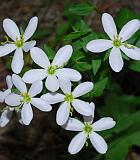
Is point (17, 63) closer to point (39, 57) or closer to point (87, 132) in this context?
point (39, 57)

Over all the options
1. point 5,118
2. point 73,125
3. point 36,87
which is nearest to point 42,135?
point 5,118

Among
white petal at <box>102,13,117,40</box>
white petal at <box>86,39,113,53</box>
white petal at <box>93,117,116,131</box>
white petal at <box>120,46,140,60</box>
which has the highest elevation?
white petal at <box>102,13,117,40</box>

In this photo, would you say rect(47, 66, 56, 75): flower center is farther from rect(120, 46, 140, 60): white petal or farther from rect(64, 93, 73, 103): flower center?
rect(120, 46, 140, 60): white petal

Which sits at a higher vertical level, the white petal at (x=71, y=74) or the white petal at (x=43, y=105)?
the white petal at (x=71, y=74)

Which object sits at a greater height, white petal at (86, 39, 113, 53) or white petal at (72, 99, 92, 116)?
white petal at (86, 39, 113, 53)

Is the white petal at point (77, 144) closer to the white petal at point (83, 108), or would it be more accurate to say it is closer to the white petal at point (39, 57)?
the white petal at point (83, 108)

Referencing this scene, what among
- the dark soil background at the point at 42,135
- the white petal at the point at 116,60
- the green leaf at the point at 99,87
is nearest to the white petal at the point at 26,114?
the green leaf at the point at 99,87

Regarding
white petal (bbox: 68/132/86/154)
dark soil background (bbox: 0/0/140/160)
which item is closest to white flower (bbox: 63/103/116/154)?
white petal (bbox: 68/132/86/154)
